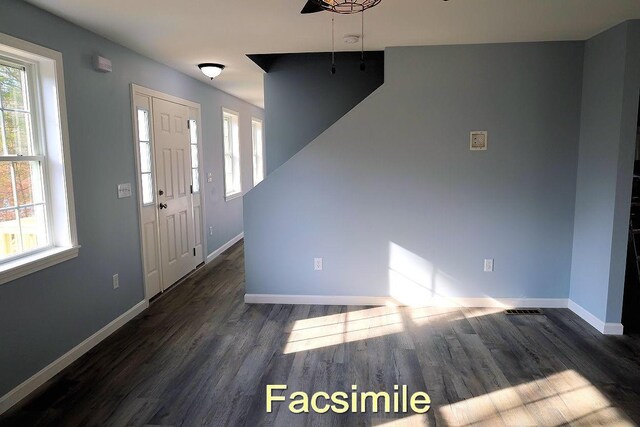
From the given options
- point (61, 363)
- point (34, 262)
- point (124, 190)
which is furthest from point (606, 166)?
point (61, 363)

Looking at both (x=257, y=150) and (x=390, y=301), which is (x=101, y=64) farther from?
(x=257, y=150)

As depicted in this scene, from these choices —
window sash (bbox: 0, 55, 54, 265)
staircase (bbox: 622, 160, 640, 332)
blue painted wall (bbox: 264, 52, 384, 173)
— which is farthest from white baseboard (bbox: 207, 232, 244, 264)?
staircase (bbox: 622, 160, 640, 332)

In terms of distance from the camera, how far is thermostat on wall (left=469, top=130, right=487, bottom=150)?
3.88 meters

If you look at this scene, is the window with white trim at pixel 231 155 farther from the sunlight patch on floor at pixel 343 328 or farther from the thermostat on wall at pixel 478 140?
the thermostat on wall at pixel 478 140

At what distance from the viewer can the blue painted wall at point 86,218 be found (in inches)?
102

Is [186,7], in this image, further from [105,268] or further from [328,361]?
[328,361]

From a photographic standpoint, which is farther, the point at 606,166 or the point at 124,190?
the point at 124,190

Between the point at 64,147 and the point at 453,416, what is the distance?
117 inches

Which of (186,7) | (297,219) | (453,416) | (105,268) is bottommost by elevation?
(453,416)

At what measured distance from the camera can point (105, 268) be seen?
11.4 ft

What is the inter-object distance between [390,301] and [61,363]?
2.72m

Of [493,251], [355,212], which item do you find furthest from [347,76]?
[493,251]

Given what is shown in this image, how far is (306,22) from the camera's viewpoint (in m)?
3.11

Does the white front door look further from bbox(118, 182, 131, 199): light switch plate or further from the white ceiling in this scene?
the white ceiling
